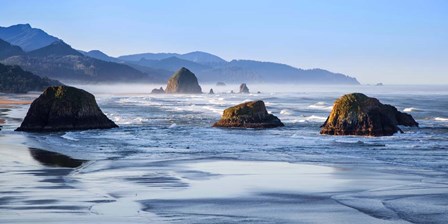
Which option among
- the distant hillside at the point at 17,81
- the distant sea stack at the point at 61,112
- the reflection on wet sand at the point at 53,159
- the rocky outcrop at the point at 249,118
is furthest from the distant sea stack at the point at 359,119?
the distant hillside at the point at 17,81

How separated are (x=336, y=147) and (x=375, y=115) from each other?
8077 mm

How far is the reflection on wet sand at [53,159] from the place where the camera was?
77.4ft

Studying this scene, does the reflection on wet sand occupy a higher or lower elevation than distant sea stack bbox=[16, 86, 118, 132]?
lower

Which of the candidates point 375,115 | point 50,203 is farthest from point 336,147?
point 50,203

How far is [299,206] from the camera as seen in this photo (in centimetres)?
1508

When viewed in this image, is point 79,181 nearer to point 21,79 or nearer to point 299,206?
point 299,206

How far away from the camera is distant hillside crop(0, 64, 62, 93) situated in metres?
148

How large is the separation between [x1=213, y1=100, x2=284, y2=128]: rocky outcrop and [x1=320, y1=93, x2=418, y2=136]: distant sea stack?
639 cm

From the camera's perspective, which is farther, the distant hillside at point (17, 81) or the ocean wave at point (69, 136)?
the distant hillside at point (17, 81)

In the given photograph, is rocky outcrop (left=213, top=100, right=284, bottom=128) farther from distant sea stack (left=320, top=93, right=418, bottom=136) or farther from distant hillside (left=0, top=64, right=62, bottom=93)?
distant hillside (left=0, top=64, right=62, bottom=93)

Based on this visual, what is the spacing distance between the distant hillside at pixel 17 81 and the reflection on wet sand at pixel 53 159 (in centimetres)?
12437

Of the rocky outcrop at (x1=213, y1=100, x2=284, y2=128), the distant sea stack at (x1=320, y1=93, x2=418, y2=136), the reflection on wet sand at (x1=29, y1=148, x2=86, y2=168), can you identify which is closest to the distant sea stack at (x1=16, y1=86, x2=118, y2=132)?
the rocky outcrop at (x1=213, y1=100, x2=284, y2=128)

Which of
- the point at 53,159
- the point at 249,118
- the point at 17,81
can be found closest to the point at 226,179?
the point at 53,159

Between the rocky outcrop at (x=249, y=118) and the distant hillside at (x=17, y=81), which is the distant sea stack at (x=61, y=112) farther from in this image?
the distant hillside at (x=17, y=81)
